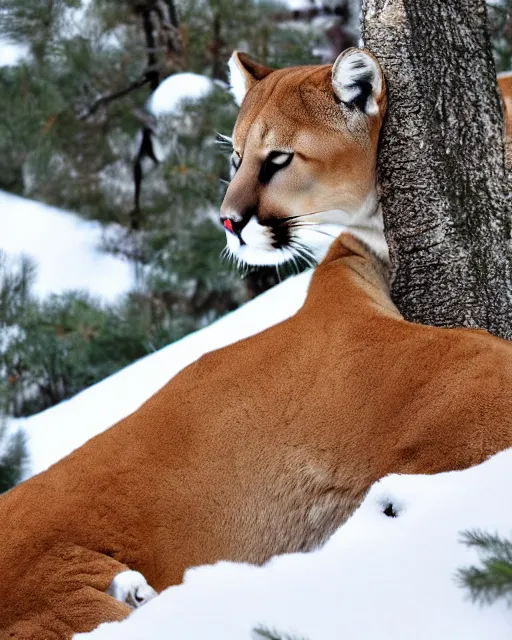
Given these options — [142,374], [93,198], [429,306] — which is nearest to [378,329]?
[429,306]

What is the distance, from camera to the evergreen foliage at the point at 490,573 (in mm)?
1399

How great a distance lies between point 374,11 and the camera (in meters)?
2.65

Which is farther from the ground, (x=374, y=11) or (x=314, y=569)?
(x=374, y=11)

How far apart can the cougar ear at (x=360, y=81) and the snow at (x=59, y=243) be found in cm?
458

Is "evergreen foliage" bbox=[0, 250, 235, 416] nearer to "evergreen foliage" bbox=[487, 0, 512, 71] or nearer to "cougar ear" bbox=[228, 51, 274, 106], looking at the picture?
"evergreen foliage" bbox=[487, 0, 512, 71]

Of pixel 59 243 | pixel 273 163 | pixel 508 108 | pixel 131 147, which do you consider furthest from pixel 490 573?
pixel 59 243

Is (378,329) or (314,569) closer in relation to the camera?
(314,569)

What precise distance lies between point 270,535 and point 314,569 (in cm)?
50

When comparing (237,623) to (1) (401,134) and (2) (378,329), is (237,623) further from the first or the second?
(1) (401,134)

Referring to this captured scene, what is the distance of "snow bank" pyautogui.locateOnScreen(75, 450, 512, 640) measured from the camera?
1562 millimetres

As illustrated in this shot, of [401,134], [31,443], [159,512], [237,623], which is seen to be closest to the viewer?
[237,623]

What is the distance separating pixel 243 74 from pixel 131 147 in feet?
13.8

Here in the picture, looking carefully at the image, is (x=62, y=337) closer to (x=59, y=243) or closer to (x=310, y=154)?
(x=59, y=243)

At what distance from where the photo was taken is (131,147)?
707 centimetres
